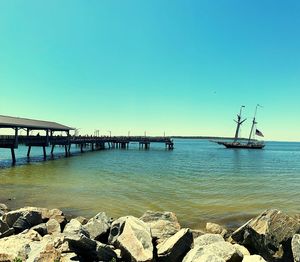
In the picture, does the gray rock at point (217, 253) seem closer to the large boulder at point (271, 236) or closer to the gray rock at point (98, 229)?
the large boulder at point (271, 236)

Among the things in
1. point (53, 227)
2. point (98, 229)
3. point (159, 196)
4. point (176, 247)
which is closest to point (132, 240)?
point (176, 247)

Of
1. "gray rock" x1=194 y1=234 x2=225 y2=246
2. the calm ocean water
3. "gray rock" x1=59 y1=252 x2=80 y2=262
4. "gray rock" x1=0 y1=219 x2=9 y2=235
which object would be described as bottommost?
the calm ocean water

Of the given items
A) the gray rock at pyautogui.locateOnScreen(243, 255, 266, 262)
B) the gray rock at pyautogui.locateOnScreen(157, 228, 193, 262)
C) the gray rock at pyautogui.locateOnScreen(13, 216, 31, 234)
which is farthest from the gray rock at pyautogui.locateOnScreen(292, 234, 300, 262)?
the gray rock at pyautogui.locateOnScreen(13, 216, 31, 234)

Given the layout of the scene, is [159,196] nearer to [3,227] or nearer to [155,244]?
[3,227]

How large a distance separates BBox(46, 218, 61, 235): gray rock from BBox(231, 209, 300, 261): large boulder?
21.2 ft

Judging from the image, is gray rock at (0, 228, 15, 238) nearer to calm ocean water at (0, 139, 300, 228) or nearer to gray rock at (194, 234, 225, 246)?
calm ocean water at (0, 139, 300, 228)

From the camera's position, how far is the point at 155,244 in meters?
9.98

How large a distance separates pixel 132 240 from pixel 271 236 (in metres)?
3.91

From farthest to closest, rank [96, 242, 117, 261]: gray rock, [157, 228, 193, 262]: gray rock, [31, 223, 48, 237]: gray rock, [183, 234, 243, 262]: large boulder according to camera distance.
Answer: [31, 223, 48, 237]: gray rock, [157, 228, 193, 262]: gray rock, [96, 242, 117, 261]: gray rock, [183, 234, 243, 262]: large boulder

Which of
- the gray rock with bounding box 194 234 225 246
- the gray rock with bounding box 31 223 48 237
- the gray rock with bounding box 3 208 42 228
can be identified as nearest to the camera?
the gray rock with bounding box 194 234 225 246

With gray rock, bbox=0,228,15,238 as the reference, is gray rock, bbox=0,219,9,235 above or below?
above

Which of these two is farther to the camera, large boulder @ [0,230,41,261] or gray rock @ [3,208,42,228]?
gray rock @ [3,208,42,228]

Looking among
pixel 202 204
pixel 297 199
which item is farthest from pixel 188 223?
pixel 297 199

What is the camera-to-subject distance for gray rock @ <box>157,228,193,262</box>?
29.1 feet
